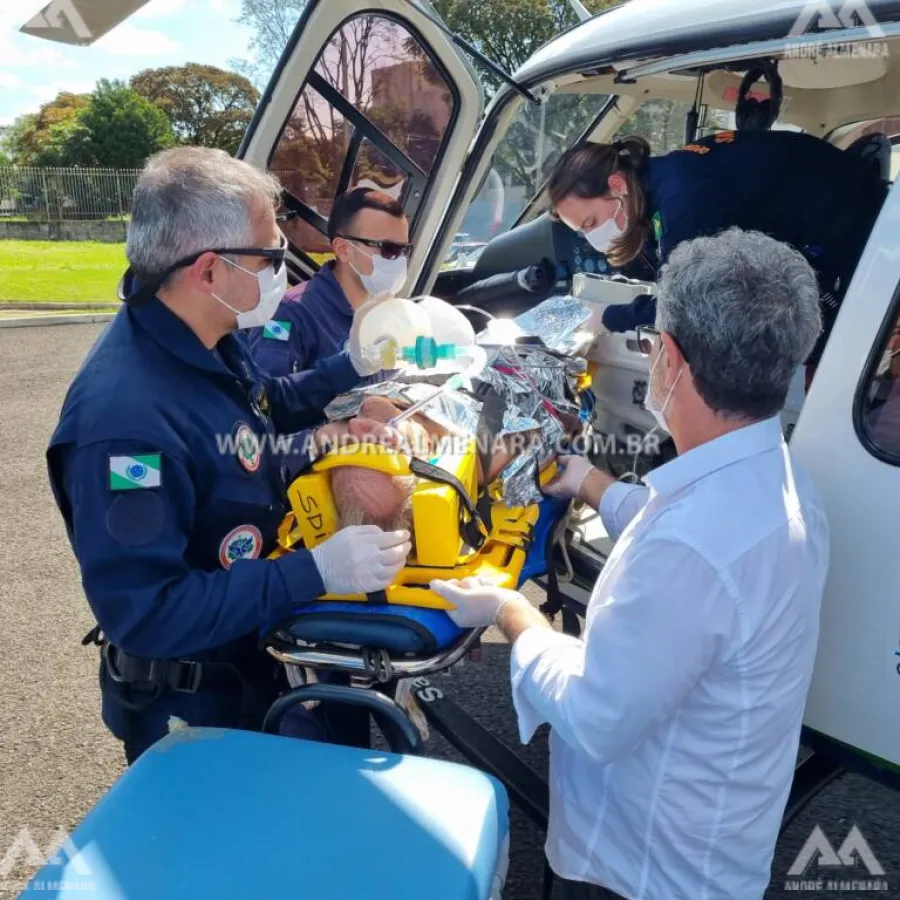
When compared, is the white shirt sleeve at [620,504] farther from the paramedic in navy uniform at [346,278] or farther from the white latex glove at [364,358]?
the paramedic in navy uniform at [346,278]

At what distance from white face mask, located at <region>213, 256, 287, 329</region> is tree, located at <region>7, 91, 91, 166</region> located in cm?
3554

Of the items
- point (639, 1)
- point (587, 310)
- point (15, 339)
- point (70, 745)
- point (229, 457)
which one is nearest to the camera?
point (229, 457)

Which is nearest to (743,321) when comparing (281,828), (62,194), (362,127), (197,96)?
(281,828)

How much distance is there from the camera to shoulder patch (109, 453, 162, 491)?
1.56m

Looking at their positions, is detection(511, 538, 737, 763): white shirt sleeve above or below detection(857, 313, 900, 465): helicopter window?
below

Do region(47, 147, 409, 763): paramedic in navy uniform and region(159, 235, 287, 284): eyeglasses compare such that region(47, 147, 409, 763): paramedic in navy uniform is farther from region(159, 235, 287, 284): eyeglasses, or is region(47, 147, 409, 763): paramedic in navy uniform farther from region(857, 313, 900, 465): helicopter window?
region(857, 313, 900, 465): helicopter window

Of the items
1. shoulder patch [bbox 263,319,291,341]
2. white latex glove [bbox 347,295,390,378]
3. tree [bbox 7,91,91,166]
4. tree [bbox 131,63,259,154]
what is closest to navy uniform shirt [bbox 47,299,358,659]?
white latex glove [bbox 347,295,390,378]

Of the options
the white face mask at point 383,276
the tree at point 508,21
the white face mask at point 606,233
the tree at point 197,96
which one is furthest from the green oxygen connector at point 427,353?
the tree at point 197,96

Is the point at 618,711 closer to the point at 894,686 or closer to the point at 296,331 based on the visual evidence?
the point at 894,686

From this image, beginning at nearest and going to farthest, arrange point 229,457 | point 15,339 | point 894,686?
point 894,686, point 229,457, point 15,339

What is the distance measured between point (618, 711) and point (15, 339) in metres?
10.7

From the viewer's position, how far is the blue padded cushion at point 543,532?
2207mm

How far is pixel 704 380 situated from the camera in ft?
4.40

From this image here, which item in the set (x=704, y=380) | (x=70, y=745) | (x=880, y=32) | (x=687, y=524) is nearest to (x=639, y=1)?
(x=880, y=32)
